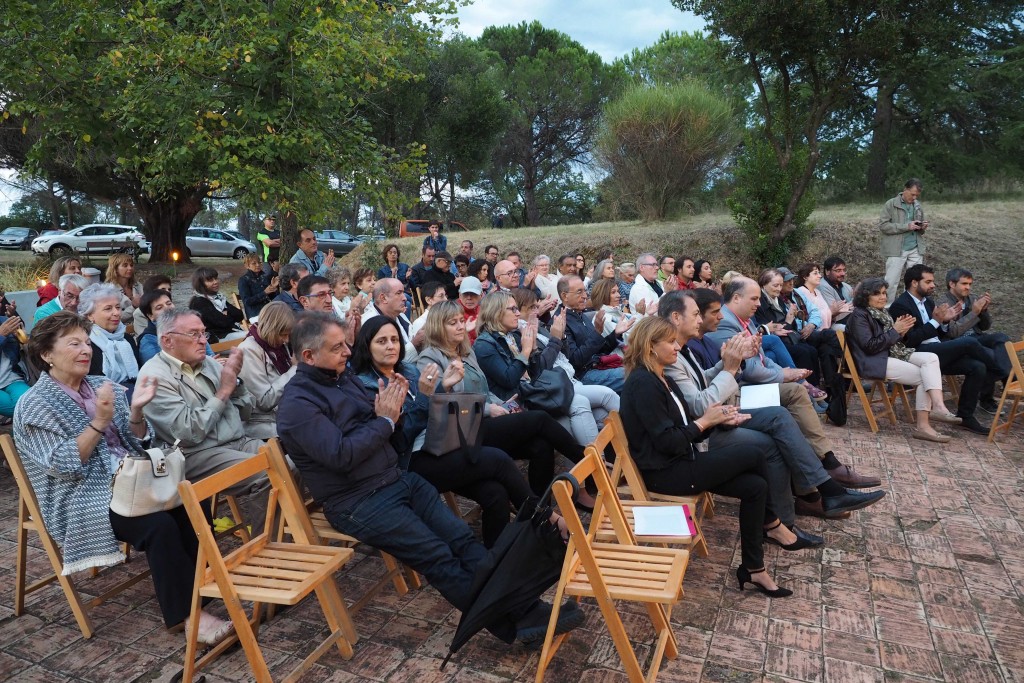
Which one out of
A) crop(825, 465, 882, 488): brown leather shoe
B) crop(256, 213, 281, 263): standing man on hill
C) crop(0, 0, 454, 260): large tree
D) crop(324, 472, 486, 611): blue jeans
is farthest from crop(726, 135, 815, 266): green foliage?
crop(324, 472, 486, 611): blue jeans

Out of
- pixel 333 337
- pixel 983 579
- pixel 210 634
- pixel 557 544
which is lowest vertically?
Result: pixel 983 579

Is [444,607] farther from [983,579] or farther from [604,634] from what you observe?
[983,579]

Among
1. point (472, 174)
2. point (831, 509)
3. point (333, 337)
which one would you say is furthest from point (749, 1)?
point (472, 174)

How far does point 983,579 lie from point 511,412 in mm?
2561

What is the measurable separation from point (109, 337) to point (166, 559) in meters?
2.31

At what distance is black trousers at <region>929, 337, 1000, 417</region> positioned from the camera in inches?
241

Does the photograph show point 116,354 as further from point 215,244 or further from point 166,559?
point 215,244

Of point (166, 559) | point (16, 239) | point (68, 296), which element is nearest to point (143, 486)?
point (166, 559)

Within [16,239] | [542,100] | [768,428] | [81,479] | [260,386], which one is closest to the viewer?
[81,479]

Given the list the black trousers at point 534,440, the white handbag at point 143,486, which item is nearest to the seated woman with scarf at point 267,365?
the white handbag at point 143,486

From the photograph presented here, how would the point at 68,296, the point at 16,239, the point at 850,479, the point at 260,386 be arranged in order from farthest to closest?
1. the point at 16,239
2. the point at 68,296
3. the point at 850,479
4. the point at 260,386

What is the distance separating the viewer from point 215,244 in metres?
27.0

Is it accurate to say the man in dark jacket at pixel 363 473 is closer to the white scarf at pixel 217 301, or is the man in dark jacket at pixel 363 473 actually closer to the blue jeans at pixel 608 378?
the blue jeans at pixel 608 378

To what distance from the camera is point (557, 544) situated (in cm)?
265
